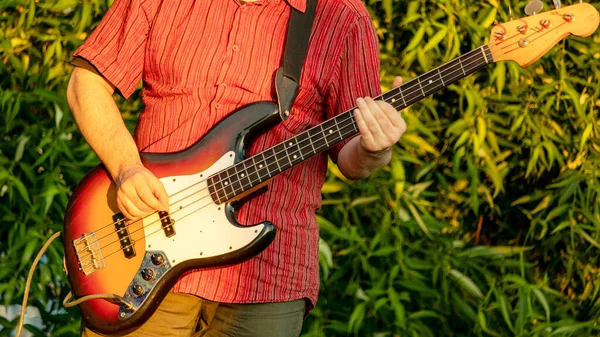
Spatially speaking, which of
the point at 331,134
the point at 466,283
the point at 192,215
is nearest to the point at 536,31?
the point at 331,134

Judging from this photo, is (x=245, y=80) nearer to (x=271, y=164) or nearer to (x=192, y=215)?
(x=271, y=164)

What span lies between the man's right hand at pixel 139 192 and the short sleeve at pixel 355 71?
1.40 ft

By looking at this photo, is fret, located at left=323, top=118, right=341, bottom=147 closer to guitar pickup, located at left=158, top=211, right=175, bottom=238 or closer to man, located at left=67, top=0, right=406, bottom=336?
A: man, located at left=67, top=0, right=406, bottom=336

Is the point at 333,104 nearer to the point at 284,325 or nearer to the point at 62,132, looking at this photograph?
the point at 284,325

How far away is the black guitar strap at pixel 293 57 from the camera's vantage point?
2322mm

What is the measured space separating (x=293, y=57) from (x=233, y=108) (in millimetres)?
167

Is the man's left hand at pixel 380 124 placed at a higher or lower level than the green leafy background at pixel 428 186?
higher

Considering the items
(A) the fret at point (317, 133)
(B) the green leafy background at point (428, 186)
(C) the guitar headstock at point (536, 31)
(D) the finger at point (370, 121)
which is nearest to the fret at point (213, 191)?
(A) the fret at point (317, 133)

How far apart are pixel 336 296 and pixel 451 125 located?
66cm

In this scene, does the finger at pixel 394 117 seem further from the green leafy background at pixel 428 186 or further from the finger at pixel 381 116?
the green leafy background at pixel 428 186

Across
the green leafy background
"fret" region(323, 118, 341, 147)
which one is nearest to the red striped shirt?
"fret" region(323, 118, 341, 147)

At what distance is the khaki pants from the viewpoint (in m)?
2.29

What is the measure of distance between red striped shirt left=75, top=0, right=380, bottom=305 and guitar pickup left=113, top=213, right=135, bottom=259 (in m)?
0.13

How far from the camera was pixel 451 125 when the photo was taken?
141 inches
